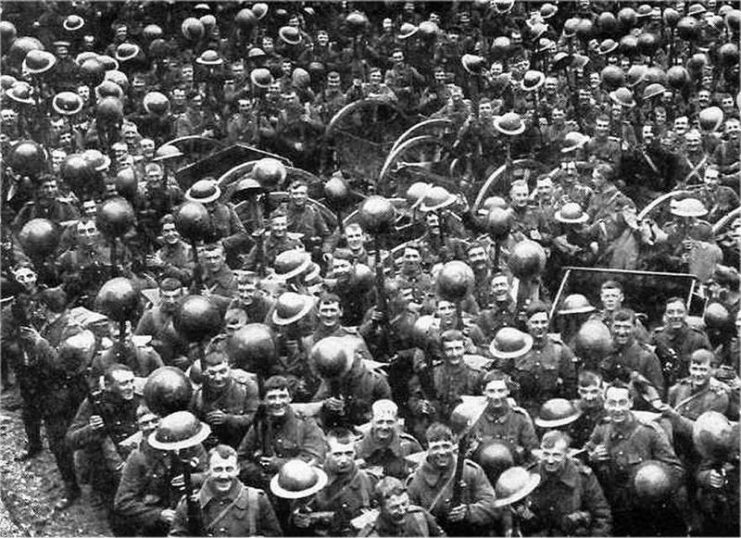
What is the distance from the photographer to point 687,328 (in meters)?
11.4

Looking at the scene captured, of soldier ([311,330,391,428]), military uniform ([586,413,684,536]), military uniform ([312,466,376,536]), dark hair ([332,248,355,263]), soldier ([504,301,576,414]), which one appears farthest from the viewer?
dark hair ([332,248,355,263])

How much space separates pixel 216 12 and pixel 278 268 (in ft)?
44.0

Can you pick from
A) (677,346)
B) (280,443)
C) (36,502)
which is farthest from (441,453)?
(36,502)

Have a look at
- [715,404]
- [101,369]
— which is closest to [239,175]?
[101,369]

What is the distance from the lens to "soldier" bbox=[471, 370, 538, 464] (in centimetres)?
981

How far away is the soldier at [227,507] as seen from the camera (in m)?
8.85

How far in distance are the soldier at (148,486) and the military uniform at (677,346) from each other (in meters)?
4.93

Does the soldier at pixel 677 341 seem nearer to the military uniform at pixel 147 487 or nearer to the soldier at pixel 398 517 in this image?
the soldier at pixel 398 517

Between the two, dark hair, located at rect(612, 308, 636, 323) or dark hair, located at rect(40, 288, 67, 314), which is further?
dark hair, located at rect(40, 288, 67, 314)

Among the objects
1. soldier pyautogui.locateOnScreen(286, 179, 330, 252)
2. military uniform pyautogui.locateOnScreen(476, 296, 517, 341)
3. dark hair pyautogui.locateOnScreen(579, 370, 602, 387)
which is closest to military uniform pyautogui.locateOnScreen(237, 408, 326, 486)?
dark hair pyautogui.locateOnScreen(579, 370, 602, 387)

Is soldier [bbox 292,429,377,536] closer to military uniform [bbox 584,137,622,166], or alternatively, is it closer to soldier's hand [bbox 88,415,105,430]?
soldier's hand [bbox 88,415,105,430]

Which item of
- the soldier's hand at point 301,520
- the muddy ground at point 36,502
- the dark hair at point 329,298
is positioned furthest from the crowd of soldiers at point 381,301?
the muddy ground at point 36,502

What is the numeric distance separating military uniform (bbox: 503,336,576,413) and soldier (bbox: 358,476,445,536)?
2.72m

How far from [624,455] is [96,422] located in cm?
468
